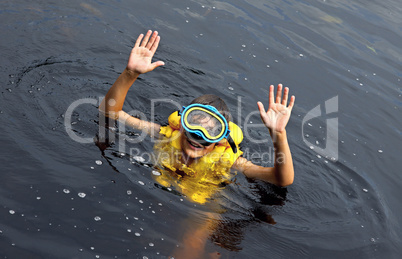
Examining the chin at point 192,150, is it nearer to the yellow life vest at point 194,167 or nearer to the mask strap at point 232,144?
the yellow life vest at point 194,167

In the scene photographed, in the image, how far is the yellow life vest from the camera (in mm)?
5293

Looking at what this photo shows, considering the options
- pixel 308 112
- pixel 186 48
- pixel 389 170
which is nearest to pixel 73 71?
pixel 186 48

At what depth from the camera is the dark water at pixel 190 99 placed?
15.0 feet

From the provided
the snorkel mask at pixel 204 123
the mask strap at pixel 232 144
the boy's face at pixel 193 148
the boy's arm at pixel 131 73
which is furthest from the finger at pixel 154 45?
the mask strap at pixel 232 144

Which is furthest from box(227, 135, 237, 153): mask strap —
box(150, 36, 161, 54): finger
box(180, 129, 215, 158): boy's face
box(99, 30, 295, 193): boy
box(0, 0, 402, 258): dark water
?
box(150, 36, 161, 54): finger

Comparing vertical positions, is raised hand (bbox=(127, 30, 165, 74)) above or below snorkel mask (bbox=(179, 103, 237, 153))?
above

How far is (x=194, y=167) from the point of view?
17.6ft

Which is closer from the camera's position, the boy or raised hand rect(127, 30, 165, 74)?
the boy

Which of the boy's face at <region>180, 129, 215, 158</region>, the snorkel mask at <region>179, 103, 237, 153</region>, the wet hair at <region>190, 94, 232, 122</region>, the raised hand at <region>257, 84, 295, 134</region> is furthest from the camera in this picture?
the wet hair at <region>190, 94, 232, 122</region>

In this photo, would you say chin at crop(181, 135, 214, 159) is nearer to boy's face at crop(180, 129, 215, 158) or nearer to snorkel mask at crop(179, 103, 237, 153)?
boy's face at crop(180, 129, 215, 158)

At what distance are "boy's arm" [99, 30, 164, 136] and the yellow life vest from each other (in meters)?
0.52

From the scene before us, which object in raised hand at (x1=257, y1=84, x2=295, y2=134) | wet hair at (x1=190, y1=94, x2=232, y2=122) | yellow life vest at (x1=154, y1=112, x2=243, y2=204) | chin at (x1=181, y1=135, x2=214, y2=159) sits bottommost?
yellow life vest at (x1=154, y1=112, x2=243, y2=204)

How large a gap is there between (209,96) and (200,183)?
98 cm

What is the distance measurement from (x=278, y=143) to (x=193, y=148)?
100 centimetres
